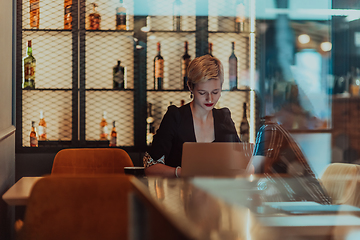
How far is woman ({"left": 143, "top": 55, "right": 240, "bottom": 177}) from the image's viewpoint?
4.92ft

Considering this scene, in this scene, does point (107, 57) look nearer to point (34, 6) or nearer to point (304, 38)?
point (34, 6)

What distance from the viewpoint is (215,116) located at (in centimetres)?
158

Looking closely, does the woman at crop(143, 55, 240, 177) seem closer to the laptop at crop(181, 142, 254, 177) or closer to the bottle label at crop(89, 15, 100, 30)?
the laptop at crop(181, 142, 254, 177)

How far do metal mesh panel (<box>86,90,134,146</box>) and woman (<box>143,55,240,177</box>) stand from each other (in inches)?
33.3

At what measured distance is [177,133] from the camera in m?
→ 1.51

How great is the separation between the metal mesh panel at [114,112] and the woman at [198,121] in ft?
2.78

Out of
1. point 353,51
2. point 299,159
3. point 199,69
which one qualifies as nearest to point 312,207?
point 299,159

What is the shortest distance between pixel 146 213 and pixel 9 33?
1202 millimetres

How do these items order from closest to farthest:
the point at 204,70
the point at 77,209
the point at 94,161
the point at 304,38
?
the point at 77,209, the point at 204,70, the point at 94,161, the point at 304,38

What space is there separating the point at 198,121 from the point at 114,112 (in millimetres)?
964

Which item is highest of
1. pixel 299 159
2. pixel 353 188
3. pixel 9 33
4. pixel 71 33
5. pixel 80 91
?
pixel 71 33

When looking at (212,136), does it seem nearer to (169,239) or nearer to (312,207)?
(312,207)

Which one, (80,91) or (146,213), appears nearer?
(146,213)

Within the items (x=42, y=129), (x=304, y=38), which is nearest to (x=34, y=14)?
(x=42, y=129)
